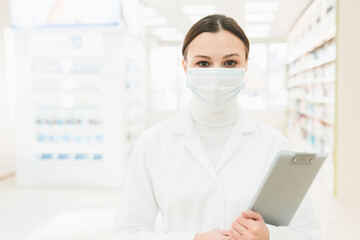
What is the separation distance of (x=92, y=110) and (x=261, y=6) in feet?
16.3

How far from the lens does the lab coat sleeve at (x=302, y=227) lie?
1270mm

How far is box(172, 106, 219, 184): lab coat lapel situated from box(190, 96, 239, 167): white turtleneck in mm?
33

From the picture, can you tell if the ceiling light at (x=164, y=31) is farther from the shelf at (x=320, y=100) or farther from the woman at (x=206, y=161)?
the woman at (x=206, y=161)

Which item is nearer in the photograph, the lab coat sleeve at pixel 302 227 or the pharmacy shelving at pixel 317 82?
the lab coat sleeve at pixel 302 227

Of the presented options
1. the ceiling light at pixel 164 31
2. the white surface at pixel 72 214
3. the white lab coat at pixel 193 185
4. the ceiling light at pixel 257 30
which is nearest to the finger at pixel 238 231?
the white lab coat at pixel 193 185

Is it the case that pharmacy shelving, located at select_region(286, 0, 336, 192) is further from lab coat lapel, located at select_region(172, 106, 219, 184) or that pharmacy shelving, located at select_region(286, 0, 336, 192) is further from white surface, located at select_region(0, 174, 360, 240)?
lab coat lapel, located at select_region(172, 106, 219, 184)

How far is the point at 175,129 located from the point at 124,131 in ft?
16.6

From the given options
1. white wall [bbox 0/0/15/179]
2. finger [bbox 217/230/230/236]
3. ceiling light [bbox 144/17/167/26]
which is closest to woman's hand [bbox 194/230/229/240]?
finger [bbox 217/230/230/236]

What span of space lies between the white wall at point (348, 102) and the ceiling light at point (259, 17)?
4609 mm

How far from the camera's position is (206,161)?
4.49ft

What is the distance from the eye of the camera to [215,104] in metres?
1.43

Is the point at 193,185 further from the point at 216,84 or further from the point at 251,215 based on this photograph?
the point at 216,84

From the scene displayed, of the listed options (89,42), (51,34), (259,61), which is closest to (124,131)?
(89,42)

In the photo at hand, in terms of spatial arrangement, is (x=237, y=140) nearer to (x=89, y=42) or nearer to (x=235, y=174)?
(x=235, y=174)
